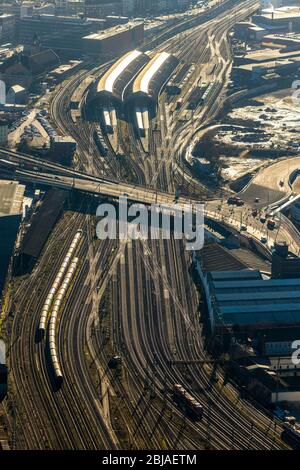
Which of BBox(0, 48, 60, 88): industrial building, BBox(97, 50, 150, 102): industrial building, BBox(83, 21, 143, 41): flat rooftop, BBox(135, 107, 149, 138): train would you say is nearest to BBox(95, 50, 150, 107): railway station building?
BBox(97, 50, 150, 102): industrial building

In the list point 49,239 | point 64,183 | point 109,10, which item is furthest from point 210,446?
point 109,10

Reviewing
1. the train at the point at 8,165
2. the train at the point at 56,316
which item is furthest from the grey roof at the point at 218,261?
the train at the point at 8,165

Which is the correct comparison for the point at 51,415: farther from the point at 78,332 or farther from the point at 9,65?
the point at 9,65

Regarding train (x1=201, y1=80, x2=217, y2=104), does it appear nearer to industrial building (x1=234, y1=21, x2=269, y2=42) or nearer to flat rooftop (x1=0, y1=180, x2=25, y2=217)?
industrial building (x1=234, y1=21, x2=269, y2=42)

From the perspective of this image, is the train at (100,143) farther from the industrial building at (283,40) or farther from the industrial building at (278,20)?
the industrial building at (278,20)
